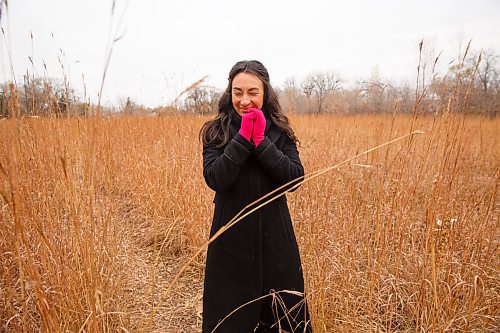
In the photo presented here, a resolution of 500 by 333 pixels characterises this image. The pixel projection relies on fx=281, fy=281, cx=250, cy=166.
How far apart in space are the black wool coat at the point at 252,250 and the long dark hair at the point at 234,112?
7 centimetres

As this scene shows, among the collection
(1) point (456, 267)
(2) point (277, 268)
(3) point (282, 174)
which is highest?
(3) point (282, 174)

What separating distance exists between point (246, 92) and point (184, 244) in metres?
1.70

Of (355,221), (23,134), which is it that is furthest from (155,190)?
(355,221)

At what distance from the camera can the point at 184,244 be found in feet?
7.98

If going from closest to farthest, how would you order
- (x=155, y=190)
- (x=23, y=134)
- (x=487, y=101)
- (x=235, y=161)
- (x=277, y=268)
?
(x=235, y=161) → (x=277, y=268) → (x=23, y=134) → (x=487, y=101) → (x=155, y=190)

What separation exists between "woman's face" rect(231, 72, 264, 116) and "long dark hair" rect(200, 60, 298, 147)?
0.04m

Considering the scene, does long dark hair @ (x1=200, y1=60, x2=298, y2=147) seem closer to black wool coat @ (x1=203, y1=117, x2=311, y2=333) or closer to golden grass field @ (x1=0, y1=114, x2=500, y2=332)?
black wool coat @ (x1=203, y1=117, x2=311, y2=333)

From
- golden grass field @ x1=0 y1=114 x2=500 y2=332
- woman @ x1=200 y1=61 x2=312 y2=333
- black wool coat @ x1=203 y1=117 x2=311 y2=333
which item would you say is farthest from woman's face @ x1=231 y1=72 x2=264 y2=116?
golden grass field @ x1=0 y1=114 x2=500 y2=332

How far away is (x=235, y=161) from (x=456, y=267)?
5.35ft

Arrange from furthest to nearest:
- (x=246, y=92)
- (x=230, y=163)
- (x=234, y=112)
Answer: (x=234, y=112) < (x=246, y=92) < (x=230, y=163)

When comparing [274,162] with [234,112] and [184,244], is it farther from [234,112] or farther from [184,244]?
[184,244]

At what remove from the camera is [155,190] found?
9.11 feet

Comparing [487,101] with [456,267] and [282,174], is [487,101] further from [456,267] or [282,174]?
[282,174]

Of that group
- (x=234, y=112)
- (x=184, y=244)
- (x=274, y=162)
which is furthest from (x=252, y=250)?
(x=184, y=244)
